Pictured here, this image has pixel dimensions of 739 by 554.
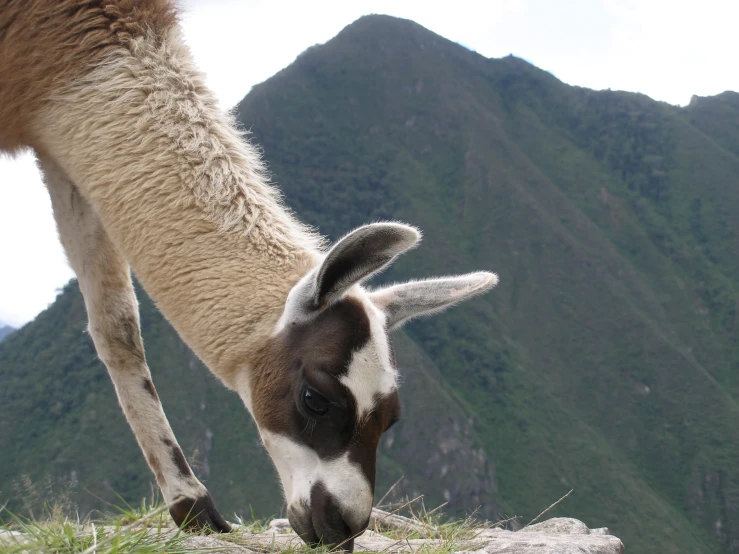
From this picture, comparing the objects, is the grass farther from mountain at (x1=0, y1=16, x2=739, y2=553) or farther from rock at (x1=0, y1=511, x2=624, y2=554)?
mountain at (x1=0, y1=16, x2=739, y2=553)

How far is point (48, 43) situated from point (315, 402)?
3.14 metres

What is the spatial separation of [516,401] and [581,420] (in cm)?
1051

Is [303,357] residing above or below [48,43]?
below

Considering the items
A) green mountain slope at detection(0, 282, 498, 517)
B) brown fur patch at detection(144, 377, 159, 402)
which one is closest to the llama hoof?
brown fur patch at detection(144, 377, 159, 402)

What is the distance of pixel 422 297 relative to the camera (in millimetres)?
4488

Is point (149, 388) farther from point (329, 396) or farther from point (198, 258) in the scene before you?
point (329, 396)

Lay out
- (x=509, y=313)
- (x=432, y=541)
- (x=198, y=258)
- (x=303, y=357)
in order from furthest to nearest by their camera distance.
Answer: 1. (x=509, y=313)
2. (x=432, y=541)
3. (x=198, y=258)
4. (x=303, y=357)

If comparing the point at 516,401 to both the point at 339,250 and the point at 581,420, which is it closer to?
the point at 581,420

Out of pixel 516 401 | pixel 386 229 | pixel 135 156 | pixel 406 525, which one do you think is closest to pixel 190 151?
pixel 135 156

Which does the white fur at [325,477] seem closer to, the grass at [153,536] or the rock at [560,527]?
the grass at [153,536]

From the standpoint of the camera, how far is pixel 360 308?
4.06m

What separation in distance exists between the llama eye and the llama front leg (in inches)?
66.6

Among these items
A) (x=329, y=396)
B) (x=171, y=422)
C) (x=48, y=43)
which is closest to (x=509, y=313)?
(x=171, y=422)

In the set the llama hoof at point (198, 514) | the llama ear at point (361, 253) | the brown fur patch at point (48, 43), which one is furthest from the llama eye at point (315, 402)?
the brown fur patch at point (48, 43)
